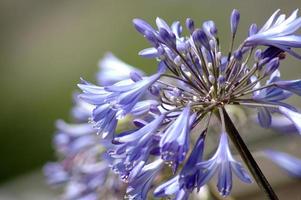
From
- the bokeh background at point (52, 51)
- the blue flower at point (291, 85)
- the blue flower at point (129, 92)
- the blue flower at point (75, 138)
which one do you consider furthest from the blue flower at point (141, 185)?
the bokeh background at point (52, 51)

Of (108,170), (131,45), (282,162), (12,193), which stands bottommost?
(282,162)

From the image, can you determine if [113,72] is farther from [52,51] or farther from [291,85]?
[52,51]

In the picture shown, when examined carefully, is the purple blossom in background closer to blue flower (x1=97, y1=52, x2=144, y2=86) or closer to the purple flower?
the purple flower

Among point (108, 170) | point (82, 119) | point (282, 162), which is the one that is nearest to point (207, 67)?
point (282, 162)

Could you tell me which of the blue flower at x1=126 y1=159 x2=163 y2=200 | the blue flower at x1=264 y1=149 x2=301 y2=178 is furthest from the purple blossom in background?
the blue flower at x1=264 y1=149 x2=301 y2=178

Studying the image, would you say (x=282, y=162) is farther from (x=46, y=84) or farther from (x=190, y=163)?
(x=46, y=84)

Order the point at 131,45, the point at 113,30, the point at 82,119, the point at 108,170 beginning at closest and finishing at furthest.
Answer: the point at 108,170 → the point at 82,119 → the point at 131,45 → the point at 113,30
